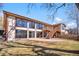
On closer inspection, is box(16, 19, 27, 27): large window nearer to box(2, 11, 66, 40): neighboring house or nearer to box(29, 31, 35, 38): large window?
box(2, 11, 66, 40): neighboring house

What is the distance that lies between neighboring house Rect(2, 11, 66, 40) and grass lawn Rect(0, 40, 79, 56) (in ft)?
0.30

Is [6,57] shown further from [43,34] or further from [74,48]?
[74,48]

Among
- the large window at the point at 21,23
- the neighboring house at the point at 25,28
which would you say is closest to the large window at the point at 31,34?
the neighboring house at the point at 25,28

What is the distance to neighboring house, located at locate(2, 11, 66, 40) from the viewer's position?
222 centimetres

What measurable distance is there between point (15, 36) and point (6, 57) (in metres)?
0.29

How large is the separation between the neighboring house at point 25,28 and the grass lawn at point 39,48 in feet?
0.30

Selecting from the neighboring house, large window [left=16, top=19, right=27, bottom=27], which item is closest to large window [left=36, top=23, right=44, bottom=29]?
the neighboring house

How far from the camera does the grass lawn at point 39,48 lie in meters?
2.16

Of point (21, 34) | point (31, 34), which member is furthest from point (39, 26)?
point (21, 34)

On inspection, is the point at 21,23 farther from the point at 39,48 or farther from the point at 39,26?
the point at 39,48

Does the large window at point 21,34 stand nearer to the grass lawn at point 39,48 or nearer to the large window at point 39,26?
the grass lawn at point 39,48

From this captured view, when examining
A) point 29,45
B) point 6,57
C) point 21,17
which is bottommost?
point 6,57

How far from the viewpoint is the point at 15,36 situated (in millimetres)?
2232

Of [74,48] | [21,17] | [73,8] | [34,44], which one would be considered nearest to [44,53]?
[34,44]
